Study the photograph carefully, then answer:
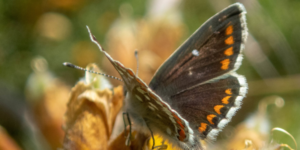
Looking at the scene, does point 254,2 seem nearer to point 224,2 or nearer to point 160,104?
point 224,2

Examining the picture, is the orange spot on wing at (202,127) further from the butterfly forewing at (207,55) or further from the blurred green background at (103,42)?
the blurred green background at (103,42)

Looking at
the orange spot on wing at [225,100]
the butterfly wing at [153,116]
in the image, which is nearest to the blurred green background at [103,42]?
the orange spot on wing at [225,100]

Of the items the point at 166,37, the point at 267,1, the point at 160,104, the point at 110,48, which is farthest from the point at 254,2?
the point at 160,104

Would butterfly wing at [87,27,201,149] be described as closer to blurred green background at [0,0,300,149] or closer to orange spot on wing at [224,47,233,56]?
orange spot on wing at [224,47,233,56]

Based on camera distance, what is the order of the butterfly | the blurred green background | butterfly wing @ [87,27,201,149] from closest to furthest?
1. butterfly wing @ [87,27,201,149]
2. the butterfly
3. the blurred green background

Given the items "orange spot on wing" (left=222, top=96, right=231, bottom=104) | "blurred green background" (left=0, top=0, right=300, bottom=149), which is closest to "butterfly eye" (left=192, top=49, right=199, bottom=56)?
"orange spot on wing" (left=222, top=96, right=231, bottom=104)

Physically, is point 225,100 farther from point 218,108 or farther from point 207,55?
point 207,55
